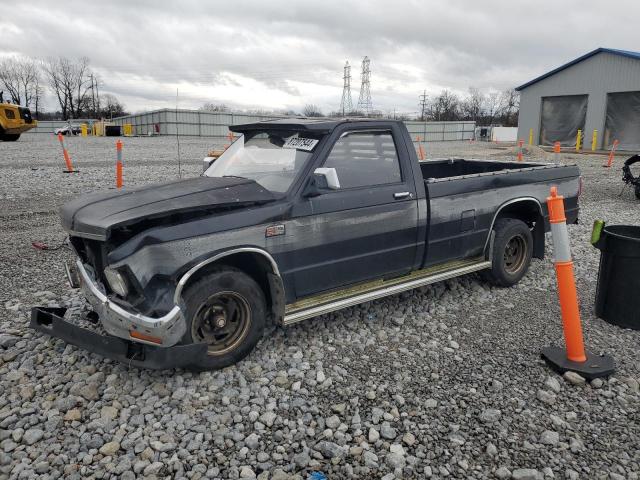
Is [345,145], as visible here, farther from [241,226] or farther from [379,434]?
[379,434]

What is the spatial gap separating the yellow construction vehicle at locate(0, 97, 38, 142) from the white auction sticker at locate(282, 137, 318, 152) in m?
30.2

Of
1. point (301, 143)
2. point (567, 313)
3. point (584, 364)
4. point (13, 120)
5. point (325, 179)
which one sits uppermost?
point (13, 120)

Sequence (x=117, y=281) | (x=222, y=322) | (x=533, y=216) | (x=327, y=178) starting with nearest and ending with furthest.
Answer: (x=117, y=281) < (x=222, y=322) < (x=327, y=178) < (x=533, y=216)

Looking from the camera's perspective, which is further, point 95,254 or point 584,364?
point 584,364

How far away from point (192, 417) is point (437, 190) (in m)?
3.05

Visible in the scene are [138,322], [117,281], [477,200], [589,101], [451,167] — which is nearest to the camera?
[138,322]

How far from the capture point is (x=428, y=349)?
4.38 m

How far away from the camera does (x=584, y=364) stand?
3984mm

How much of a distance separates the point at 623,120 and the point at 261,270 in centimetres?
3214

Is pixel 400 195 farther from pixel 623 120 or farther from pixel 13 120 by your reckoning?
pixel 13 120

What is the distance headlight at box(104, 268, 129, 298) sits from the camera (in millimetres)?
3484

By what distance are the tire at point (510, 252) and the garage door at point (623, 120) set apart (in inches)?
1130

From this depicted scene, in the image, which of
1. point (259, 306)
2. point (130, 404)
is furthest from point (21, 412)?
point (259, 306)

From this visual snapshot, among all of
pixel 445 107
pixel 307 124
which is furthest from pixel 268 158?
pixel 445 107
